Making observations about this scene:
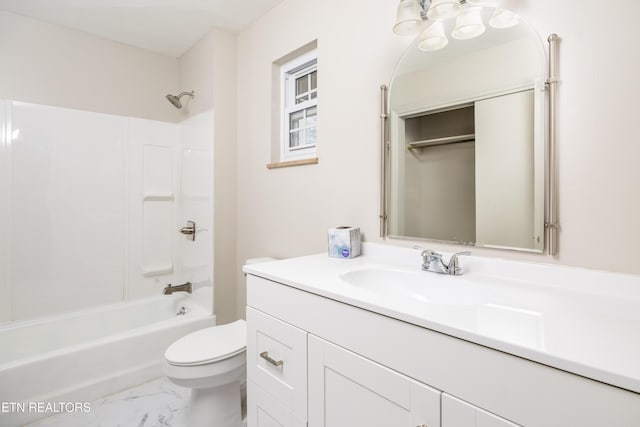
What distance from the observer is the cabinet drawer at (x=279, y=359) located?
1.00 m

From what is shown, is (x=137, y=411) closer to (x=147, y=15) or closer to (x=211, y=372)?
(x=211, y=372)

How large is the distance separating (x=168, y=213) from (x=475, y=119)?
245cm

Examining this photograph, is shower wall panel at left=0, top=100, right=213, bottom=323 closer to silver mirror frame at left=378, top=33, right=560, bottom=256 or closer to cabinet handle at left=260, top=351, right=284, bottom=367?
cabinet handle at left=260, top=351, right=284, bottom=367

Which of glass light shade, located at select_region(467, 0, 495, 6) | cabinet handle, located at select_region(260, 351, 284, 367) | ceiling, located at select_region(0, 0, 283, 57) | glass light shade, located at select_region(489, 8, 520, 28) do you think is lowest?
cabinet handle, located at select_region(260, 351, 284, 367)

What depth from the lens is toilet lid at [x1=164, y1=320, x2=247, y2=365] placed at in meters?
1.44

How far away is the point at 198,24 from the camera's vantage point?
2.27 meters

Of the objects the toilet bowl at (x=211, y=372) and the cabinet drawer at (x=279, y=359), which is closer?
the cabinet drawer at (x=279, y=359)

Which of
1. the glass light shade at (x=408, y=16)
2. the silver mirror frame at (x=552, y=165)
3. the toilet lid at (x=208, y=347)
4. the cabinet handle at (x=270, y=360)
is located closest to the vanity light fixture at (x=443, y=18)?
the glass light shade at (x=408, y=16)

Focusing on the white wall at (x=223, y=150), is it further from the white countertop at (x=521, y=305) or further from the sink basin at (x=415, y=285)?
the sink basin at (x=415, y=285)

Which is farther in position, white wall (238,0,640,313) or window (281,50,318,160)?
window (281,50,318,160)

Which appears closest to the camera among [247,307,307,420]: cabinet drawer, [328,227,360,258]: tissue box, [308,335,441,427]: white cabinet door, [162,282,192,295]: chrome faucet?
[308,335,441,427]: white cabinet door

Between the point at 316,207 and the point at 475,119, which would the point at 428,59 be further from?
the point at 316,207

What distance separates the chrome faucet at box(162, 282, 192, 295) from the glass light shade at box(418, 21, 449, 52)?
239 centimetres

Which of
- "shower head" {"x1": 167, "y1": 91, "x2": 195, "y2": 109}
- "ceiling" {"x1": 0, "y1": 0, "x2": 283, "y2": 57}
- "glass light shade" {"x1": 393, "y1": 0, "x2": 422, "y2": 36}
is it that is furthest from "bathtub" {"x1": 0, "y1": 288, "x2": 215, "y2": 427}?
"glass light shade" {"x1": 393, "y1": 0, "x2": 422, "y2": 36}
